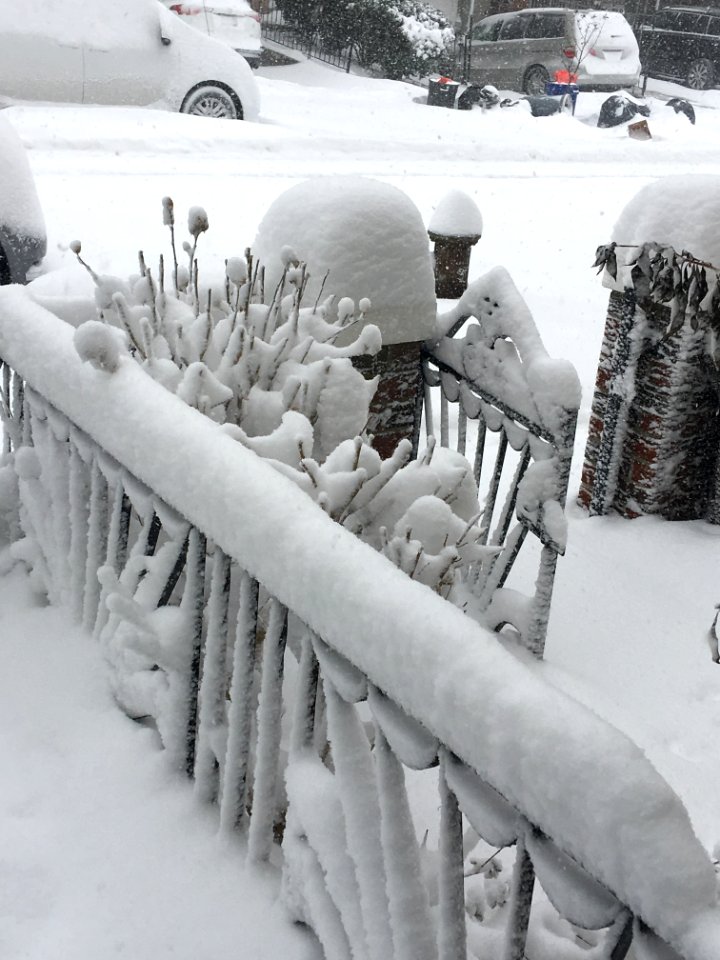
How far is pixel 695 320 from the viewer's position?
3562 millimetres

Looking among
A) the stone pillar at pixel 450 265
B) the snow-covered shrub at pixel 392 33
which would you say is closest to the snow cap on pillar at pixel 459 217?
the stone pillar at pixel 450 265

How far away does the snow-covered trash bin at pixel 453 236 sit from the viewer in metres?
6.66

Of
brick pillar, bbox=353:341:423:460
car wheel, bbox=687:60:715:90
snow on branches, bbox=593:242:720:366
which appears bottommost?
brick pillar, bbox=353:341:423:460

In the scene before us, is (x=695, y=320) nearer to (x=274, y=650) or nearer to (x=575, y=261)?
(x=274, y=650)

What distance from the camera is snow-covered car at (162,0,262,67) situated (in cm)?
1633

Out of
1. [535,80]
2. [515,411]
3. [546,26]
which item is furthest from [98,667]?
[546,26]

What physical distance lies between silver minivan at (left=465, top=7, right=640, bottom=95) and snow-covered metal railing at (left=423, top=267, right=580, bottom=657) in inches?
754

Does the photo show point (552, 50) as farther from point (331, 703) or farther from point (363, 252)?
point (331, 703)

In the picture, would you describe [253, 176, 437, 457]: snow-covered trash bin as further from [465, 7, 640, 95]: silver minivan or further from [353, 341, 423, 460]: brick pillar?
[465, 7, 640, 95]: silver minivan

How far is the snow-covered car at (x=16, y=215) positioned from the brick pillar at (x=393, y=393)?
152 inches

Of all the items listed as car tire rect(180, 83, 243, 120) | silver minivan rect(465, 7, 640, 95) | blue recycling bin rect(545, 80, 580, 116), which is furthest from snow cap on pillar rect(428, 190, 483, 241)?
silver minivan rect(465, 7, 640, 95)

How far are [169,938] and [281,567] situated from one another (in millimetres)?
773

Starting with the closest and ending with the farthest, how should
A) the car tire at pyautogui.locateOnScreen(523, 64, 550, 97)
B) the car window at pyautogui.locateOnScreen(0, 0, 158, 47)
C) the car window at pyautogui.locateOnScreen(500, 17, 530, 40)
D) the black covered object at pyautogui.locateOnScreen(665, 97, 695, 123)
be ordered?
the car window at pyautogui.locateOnScreen(0, 0, 158, 47)
the black covered object at pyautogui.locateOnScreen(665, 97, 695, 123)
the car tire at pyautogui.locateOnScreen(523, 64, 550, 97)
the car window at pyautogui.locateOnScreen(500, 17, 530, 40)

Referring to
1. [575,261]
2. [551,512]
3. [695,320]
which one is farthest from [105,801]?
[575,261]
